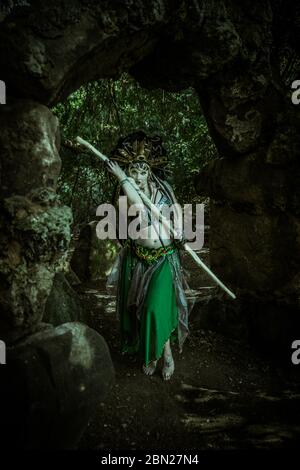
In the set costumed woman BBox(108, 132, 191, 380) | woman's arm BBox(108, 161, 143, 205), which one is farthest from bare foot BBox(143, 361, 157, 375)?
woman's arm BBox(108, 161, 143, 205)

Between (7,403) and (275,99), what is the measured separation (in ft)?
11.7

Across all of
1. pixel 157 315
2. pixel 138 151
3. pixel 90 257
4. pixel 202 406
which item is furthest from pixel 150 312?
pixel 90 257

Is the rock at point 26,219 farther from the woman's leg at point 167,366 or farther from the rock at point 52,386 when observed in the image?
the woman's leg at point 167,366

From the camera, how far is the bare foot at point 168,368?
3734 mm

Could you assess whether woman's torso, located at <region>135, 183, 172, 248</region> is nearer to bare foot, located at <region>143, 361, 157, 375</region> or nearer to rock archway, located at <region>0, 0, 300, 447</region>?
rock archway, located at <region>0, 0, 300, 447</region>

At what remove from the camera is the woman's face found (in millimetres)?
3710

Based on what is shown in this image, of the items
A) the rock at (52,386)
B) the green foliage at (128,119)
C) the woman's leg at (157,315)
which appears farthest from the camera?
the green foliage at (128,119)

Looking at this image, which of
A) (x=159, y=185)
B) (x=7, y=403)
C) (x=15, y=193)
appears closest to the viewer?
(x=7, y=403)

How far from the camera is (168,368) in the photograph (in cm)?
376

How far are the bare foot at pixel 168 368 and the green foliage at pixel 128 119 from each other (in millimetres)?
2568

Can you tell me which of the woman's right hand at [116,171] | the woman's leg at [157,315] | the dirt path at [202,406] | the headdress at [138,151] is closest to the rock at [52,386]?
the dirt path at [202,406]

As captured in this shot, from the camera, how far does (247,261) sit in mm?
4352
